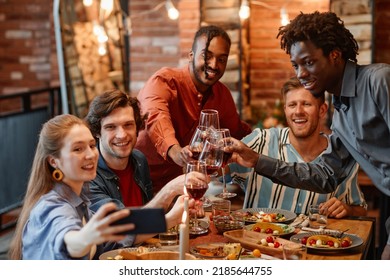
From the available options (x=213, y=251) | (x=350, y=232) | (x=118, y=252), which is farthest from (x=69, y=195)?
(x=350, y=232)

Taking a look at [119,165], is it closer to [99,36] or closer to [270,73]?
[99,36]

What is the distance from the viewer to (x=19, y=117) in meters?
5.16

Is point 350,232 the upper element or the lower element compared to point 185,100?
lower

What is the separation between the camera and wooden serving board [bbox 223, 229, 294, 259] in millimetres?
2363

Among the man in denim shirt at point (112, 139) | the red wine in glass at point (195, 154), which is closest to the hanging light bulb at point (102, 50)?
the man in denim shirt at point (112, 139)

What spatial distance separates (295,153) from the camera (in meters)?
3.20

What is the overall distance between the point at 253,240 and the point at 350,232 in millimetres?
433

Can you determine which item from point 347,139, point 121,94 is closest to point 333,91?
point 347,139

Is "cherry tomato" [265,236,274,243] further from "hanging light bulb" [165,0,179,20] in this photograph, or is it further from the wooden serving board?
"hanging light bulb" [165,0,179,20]

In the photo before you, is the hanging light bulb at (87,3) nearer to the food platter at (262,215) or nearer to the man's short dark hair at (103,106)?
the man's short dark hair at (103,106)

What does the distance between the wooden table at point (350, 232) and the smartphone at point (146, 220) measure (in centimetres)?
86

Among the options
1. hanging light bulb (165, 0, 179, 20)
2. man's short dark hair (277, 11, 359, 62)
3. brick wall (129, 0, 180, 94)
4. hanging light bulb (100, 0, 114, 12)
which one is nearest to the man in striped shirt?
man's short dark hair (277, 11, 359, 62)

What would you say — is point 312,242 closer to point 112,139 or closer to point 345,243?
point 345,243
